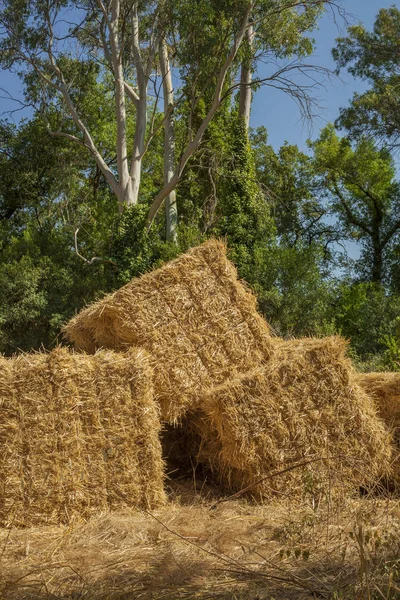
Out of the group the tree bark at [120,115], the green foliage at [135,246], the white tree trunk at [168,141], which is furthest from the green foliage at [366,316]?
the tree bark at [120,115]

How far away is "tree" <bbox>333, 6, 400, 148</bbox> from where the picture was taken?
25969mm

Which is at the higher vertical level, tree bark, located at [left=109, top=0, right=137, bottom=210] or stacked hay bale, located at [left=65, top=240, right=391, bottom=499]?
tree bark, located at [left=109, top=0, right=137, bottom=210]

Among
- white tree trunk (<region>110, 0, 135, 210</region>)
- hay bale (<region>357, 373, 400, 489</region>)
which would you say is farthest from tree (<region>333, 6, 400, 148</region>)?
hay bale (<region>357, 373, 400, 489</region>)

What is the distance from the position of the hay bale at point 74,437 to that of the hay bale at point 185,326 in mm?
430

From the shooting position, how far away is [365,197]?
29.9 m

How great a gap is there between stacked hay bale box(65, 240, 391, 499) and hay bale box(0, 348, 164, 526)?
47 centimetres

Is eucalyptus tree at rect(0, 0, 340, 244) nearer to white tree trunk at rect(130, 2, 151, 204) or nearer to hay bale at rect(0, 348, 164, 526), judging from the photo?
white tree trunk at rect(130, 2, 151, 204)

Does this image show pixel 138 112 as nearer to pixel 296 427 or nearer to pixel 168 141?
pixel 168 141

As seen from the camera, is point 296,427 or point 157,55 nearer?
point 296,427

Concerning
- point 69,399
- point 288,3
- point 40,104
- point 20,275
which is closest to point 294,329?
point 20,275

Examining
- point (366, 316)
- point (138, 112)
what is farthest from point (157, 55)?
point (366, 316)

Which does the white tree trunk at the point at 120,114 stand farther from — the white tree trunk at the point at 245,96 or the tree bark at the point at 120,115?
the white tree trunk at the point at 245,96

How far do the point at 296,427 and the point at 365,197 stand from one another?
25.6 m

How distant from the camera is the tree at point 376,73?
85.2 feet
